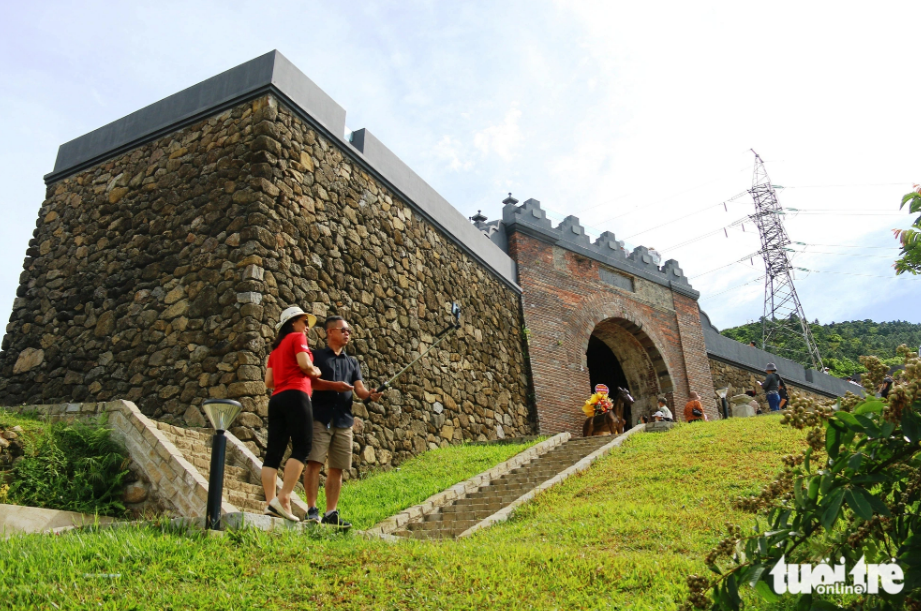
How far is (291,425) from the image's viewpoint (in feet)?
17.0

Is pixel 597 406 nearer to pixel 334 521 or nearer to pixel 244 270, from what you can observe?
pixel 244 270

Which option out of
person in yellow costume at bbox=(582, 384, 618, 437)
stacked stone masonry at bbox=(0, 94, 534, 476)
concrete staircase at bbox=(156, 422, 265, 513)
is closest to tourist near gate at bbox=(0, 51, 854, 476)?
stacked stone masonry at bbox=(0, 94, 534, 476)

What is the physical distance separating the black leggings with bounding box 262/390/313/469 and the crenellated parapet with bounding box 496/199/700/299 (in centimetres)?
1100

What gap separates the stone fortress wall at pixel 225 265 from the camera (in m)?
8.65

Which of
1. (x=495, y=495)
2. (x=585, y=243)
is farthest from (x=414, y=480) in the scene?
(x=585, y=243)

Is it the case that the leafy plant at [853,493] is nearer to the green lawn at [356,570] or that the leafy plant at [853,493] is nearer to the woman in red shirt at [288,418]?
the green lawn at [356,570]

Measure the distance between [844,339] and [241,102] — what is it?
31.1 m

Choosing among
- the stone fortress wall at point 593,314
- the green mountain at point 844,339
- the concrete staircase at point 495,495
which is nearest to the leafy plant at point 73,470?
the concrete staircase at point 495,495

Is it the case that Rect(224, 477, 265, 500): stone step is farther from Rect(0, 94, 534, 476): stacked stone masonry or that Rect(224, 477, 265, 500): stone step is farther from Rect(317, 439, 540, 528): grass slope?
Rect(0, 94, 534, 476): stacked stone masonry

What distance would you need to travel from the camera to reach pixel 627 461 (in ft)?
30.0

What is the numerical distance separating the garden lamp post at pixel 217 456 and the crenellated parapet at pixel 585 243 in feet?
38.0

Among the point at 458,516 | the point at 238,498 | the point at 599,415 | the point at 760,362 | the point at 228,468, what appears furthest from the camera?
the point at 760,362

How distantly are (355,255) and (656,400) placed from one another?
423 inches

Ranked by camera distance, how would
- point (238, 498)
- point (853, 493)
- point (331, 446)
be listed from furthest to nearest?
1. point (238, 498)
2. point (331, 446)
3. point (853, 493)
